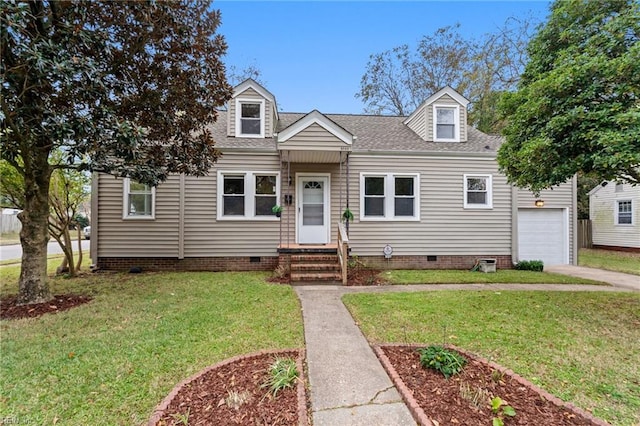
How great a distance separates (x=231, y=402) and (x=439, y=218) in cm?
876

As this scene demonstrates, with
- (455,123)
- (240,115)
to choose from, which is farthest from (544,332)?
(240,115)

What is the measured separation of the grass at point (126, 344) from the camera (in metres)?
2.64

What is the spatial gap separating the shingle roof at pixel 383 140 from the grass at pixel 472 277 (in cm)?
399

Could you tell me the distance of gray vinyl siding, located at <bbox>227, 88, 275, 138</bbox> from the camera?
9.43 m

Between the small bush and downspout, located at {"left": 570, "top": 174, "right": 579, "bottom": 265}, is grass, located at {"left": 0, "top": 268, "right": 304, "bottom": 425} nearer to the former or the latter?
the small bush

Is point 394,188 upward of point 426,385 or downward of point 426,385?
upward

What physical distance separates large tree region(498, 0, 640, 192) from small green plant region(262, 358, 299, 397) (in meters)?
4.82

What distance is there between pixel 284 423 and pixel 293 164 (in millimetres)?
7771

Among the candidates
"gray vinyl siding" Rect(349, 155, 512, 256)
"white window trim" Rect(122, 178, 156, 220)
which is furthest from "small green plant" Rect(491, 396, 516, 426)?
"white window trim" Rect(122, 178, 156, 220)

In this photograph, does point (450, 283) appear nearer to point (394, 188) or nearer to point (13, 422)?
point (394, 188)

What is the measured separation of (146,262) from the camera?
8.84 meters

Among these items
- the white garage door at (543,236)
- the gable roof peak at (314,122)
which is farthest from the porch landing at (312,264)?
the white garage door at (543,236)

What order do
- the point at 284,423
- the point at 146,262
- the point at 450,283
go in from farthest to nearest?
the point at 146,262, the point at 450,283, the point at 284,423

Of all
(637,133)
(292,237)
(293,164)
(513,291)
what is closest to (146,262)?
(292,237)
